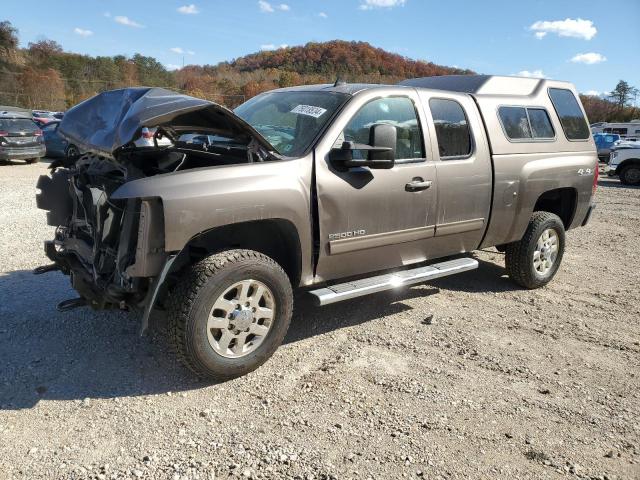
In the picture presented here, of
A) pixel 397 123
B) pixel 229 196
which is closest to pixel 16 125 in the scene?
pixel 397 123

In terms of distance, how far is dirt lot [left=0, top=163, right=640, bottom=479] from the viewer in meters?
2.72

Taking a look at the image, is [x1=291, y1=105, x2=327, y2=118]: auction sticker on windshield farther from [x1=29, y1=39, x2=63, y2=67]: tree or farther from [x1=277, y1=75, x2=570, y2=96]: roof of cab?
[x1=29, y1=39, x2=63, y2=67]: tree

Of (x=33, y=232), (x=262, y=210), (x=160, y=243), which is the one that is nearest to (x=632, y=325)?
(x=262, y=210)

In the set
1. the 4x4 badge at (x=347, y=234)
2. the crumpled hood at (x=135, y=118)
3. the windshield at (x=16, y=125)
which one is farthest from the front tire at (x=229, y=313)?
the windshield at (x=16, y=125)

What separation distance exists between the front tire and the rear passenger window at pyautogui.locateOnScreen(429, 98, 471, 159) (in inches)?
77.0

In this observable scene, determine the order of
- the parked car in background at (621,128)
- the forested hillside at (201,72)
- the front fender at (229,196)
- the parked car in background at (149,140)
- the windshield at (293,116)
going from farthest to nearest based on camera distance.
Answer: the parked car in background at (621,128)
the forested hillside at (201,72)
the windshield at (293,116)
the parked car in background at (149,140)
the front fender at (229,196)

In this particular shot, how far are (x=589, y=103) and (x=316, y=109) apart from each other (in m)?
83.1

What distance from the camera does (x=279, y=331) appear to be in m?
3.61

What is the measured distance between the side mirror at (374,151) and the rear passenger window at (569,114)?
2811 millimetres

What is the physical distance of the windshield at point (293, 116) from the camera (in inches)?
152

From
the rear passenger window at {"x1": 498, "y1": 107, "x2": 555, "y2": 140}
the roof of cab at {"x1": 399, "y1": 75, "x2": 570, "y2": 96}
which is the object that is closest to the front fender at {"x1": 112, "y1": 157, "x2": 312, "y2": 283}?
the roof of cab at {"x1": 399, "y1": 75, "x2": 570, "y2": 96}

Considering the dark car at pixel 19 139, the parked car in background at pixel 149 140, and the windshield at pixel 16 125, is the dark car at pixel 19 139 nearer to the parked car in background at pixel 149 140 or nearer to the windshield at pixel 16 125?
the windshield at pixel 16 125

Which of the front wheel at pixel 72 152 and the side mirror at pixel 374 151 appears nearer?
the side mirror at pixel 374 151

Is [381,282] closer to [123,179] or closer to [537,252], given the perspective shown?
[123,179]
